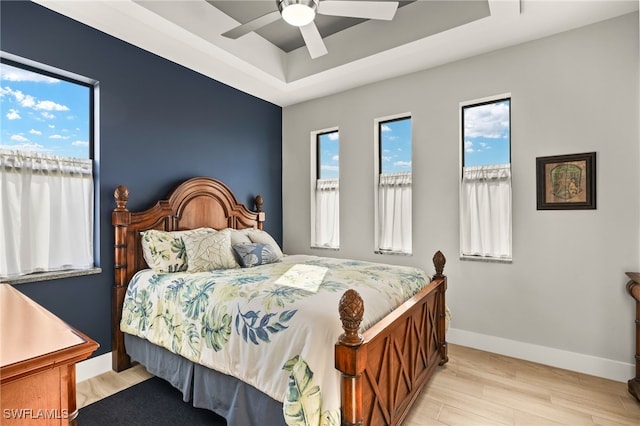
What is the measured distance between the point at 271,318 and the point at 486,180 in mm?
2578

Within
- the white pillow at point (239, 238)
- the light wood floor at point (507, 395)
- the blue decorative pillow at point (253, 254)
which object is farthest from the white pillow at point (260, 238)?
the light wood floor at point (507, 395)

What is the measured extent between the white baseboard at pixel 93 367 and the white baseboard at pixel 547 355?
320 cm

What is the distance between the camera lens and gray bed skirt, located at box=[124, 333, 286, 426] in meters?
1.73

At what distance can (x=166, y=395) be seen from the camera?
2391 millimetres

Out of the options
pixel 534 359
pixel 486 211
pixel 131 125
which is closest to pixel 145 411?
pixel 131 125

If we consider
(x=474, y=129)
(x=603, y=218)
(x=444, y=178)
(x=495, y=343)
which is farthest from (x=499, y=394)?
(x=474, y=129)

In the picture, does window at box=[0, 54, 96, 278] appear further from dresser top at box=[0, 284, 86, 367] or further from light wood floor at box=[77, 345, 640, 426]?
dresser top at box=[0, 284, 86, 367]

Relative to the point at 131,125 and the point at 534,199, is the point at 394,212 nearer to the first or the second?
the point at 534,199

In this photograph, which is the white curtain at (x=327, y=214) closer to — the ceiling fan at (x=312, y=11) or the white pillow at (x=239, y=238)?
the white pillow at (x=239, y=238)

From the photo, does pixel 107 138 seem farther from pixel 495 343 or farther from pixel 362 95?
pixel 495 343

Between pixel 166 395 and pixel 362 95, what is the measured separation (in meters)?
3.58

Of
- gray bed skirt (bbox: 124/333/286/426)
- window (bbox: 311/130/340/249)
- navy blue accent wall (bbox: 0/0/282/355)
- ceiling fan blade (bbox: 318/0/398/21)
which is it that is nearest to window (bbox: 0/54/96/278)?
navy blue accent wall (bbox: 0/0/282/355)

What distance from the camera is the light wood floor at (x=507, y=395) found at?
212 centimetres

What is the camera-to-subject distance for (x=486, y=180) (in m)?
3.23
